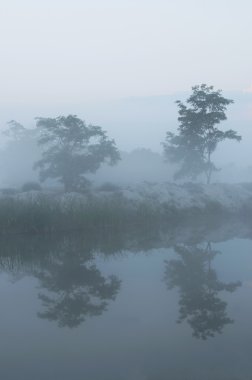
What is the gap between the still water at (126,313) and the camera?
651cm

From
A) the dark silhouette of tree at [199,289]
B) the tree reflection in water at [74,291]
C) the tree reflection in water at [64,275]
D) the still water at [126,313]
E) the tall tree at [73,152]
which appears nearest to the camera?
the still water at [126,313]

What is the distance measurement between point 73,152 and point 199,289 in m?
23.0

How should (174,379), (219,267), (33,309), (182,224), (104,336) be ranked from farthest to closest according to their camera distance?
(182,224) → (219,267) → (33,309) → (104,336) → (174,379)

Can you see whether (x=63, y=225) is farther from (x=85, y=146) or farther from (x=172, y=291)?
(x=85, y=146)

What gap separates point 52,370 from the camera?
21.0ft

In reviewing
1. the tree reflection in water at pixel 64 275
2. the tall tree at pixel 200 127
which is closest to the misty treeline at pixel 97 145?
the tall tree at pixel 200 127

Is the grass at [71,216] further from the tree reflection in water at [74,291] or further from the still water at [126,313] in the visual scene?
the tree reflection in water at [74,291]

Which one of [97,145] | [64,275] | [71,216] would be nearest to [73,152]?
[97,145]

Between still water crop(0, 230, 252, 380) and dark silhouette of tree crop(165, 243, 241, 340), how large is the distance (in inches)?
0.8

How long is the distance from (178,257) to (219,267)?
5.45 feet

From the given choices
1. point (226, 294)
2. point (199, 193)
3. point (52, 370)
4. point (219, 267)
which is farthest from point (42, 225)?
point (199, 193)

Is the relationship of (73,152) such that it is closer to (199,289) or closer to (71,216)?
(71,216)

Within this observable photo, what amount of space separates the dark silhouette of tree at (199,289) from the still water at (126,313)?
0.02 metres

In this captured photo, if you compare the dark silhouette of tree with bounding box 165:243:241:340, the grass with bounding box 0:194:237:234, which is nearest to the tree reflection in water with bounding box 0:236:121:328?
the grass with bounding box 0:194:237:234
